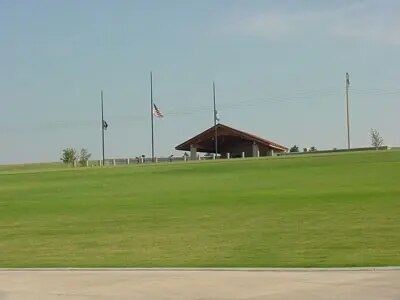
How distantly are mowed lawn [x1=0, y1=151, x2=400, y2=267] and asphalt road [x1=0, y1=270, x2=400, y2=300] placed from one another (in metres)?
1.63

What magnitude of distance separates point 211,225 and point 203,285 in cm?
904

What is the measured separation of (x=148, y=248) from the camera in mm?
14430

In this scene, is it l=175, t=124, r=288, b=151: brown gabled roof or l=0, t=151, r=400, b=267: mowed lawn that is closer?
l=0, t=151, r=400, b=267: mowed lawn

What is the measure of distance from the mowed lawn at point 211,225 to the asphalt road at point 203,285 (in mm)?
1627

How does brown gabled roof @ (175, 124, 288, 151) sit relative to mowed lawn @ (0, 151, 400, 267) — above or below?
above

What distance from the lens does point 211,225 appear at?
59.2 feet

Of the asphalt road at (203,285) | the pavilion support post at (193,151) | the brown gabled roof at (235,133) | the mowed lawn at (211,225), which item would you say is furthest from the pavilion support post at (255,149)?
the asphalt road at (203,285)

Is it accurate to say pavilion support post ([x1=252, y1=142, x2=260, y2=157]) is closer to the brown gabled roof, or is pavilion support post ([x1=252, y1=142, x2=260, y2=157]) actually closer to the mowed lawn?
the brown gabled roof

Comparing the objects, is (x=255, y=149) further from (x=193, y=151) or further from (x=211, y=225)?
(x=211, y=225)

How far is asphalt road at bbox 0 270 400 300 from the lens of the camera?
828 cm

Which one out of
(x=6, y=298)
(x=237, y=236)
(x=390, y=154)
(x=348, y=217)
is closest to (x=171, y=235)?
(x=237, y=236)

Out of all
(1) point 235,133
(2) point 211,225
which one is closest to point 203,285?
(2) point 211,225

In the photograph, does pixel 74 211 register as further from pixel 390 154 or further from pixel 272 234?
pixel 390 154

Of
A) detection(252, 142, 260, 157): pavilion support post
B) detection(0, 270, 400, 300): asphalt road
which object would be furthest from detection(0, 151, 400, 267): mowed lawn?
detection(252, 142, 260, 157): pavilion support post
